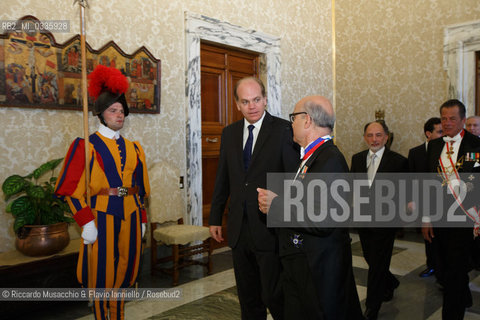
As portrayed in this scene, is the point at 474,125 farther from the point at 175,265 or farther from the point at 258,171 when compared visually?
the point at 175,265

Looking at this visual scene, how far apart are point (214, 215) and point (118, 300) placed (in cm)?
81

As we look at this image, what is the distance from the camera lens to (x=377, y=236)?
2969 millimetres

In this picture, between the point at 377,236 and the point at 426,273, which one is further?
the point at 426,273

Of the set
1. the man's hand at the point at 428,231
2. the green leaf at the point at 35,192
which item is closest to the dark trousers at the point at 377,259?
the man's hand at the point at 428,231

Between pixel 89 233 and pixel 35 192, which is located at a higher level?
pixel 35 192

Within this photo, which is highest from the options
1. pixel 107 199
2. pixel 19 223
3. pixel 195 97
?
pixel 195 97

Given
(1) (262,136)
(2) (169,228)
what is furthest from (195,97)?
(1) (262,136)

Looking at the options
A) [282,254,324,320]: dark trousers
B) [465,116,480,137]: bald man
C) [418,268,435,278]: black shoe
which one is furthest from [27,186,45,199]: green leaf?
[465,116,480,137]: bald man

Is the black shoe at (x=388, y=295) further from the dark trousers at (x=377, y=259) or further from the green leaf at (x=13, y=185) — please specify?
the green leaf at (x=13, y=185)

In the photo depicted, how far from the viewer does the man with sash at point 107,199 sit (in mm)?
2356

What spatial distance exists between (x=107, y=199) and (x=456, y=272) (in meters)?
2.28

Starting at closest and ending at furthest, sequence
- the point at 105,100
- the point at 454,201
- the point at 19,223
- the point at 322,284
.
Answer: the point at 322,284
the point at 105,100
the point at 454,201
the point at 19,223

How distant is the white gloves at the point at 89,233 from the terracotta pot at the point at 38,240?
784mm

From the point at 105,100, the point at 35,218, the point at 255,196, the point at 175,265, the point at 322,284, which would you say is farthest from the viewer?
the point at 175,265
